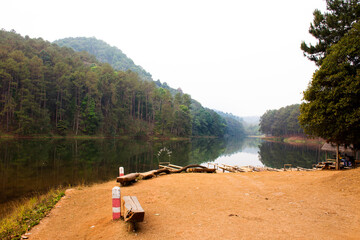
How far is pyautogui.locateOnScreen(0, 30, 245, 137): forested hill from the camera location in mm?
45125

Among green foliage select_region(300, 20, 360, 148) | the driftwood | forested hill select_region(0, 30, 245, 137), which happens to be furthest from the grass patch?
forested hill select_region(0, 30, 245, 137)

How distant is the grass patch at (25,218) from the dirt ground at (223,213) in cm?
29

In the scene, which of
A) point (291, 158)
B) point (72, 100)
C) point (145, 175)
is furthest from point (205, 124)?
point (145, 175)

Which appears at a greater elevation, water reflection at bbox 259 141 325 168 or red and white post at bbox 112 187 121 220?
red and white post at bbox 112 187 121 220

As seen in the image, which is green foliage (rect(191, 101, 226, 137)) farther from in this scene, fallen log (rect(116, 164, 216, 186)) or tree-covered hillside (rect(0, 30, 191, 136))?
fallen log (rect(116, 164, 216, 186))

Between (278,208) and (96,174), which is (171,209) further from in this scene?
(96,174)

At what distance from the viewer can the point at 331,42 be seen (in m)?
17.2

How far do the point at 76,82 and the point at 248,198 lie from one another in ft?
195

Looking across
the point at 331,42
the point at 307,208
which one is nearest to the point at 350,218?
the point at 307,208

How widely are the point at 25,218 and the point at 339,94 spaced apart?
16620 millimetres

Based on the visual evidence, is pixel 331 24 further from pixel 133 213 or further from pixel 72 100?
pixel 72 100

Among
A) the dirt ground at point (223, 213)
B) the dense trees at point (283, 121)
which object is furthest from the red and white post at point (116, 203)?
the dense trees at point (283, 121)

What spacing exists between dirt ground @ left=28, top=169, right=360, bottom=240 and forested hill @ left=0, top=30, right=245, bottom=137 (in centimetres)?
4737

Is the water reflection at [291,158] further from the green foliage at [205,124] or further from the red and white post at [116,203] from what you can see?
the green foliage at [205,124]
